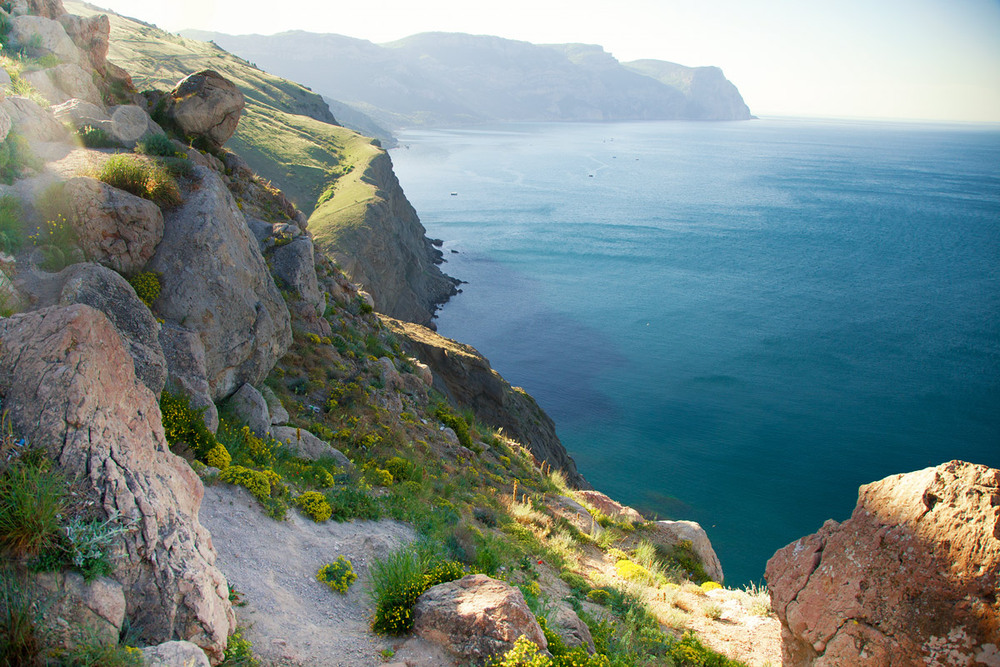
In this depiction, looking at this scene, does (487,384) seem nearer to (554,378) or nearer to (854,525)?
(854,525)

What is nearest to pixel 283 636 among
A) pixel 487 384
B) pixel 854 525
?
pixel 854 525

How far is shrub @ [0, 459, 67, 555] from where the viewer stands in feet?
19.4

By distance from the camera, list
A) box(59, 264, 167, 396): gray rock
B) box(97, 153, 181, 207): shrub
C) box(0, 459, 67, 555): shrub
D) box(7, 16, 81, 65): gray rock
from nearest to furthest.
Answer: box(0, 459, 67, 555): shrub, box(59, 264, 167, 396): gray rock, box(97, 153, 181, 207): shrub, box(7, 16, 81, 65): gray rock

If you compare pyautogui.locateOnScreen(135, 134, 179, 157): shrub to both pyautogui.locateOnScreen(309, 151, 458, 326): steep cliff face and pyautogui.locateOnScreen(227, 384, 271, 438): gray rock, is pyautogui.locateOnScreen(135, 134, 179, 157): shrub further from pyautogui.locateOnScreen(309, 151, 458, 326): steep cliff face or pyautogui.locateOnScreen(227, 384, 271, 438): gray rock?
pyautogui.locateOnScreen(309, 151, 458, 326): steep cliff face

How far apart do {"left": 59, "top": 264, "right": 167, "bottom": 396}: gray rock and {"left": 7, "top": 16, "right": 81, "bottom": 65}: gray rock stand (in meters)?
12.2

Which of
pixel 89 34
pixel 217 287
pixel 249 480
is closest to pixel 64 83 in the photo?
pixel 89 34

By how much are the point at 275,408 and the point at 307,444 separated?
69.3 inches

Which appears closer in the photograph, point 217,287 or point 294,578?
point 294,578

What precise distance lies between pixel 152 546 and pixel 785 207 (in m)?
152

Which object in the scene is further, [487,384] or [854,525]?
[487,384]

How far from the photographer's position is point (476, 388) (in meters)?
32.9

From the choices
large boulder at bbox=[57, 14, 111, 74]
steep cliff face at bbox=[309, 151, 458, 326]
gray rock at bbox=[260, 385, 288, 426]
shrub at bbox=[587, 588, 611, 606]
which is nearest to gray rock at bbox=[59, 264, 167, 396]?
gray rock at bbox=[260, 385, 288, 426]

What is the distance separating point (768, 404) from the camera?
2331 inches

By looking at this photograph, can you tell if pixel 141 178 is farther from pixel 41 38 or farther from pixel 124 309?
pixel 41 38
